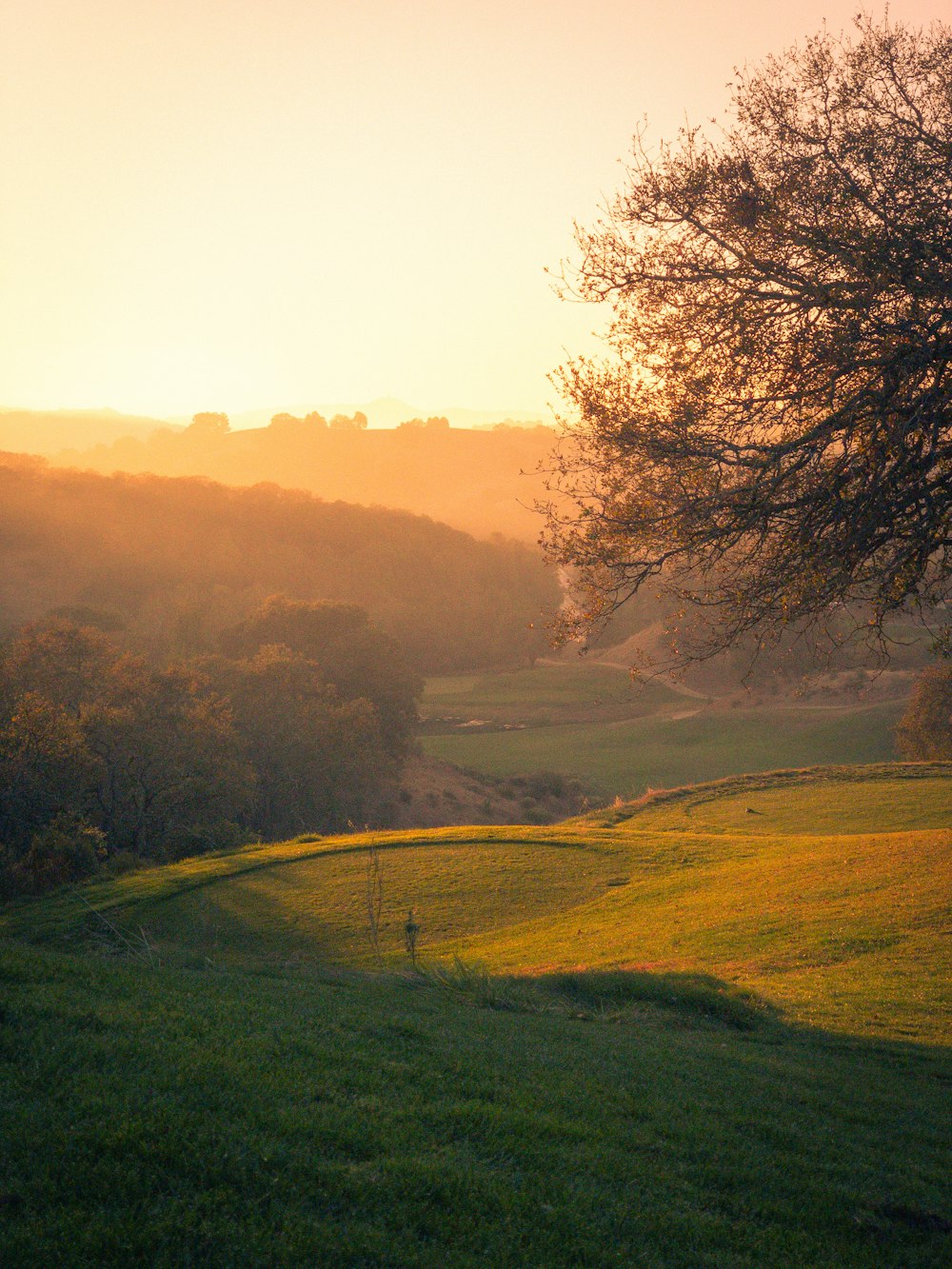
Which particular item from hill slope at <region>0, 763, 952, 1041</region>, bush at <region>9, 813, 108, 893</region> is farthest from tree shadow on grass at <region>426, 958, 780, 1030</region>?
bush at <region>9, 813, 108, 893</region>

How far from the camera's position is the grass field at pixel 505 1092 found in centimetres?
391

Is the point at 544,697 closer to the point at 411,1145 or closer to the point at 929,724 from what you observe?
the point at 929,724

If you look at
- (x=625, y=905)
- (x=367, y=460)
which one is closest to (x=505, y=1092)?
(x=625, y=905)

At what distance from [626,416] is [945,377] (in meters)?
3.24

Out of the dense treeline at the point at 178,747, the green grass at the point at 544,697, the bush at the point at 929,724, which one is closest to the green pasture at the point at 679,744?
the green grass at the point at 544,697

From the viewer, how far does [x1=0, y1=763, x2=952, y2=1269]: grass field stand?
3.91 meters

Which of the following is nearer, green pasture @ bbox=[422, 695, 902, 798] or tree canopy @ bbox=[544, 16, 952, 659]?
tree canopy @ bbox=[544, 16, 952, 659]

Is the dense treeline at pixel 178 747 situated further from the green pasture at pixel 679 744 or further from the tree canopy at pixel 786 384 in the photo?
the tree canopy at pixel 786 384

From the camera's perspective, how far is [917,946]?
11852mm

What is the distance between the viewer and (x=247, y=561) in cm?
8862

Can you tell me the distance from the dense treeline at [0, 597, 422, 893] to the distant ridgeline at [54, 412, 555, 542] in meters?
108

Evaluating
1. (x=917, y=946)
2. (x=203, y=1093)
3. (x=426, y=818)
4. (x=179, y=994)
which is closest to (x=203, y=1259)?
(x=203, y=1093)

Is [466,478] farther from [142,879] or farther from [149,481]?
[142,879]

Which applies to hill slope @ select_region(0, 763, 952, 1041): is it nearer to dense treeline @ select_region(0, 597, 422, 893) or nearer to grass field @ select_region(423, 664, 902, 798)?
dense treeline @ select_region(0, 597, 422, 893)
